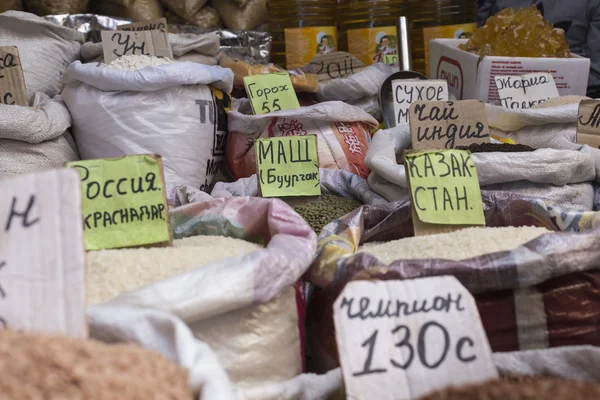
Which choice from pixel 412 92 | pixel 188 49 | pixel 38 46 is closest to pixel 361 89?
pixel 412 92

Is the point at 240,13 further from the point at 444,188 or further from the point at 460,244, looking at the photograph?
the point at 460,244

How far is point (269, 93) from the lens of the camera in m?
1.63

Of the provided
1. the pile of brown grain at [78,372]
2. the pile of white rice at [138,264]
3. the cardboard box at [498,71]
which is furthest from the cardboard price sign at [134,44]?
the pile of brown grain at [78,372]

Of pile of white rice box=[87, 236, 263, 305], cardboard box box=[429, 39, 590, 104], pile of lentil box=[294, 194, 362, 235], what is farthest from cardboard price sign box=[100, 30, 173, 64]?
pile of white rice box=[87, 236, 263, 305]

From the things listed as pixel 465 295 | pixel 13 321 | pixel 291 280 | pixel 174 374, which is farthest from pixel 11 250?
pixel 465 295

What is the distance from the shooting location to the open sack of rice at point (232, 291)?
2.30 ft

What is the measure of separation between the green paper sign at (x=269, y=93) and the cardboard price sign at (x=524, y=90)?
502mm

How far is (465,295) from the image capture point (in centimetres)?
71

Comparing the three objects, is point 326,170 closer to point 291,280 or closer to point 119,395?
point 291,280

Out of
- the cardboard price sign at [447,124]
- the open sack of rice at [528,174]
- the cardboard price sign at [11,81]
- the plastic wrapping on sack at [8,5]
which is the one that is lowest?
the open sack of rice at [528,174]

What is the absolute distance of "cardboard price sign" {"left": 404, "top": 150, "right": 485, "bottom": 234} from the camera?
3.32 ft

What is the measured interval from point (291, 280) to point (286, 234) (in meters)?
0.09

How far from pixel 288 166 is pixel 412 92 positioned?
486 mm

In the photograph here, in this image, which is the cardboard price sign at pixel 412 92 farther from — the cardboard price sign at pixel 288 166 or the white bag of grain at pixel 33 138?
the white bag of grain at pixel 33 138
